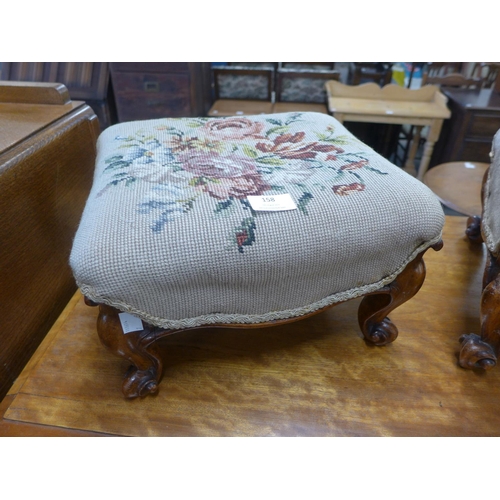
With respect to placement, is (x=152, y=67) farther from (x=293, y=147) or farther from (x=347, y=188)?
(x=347, y=188)

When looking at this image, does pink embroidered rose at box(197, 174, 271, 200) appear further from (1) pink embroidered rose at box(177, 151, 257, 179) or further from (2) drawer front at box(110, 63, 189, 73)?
(2) drawer front at box(110, 63, 189, 73)

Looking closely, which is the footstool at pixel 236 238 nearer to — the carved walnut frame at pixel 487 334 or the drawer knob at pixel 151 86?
the carved walnut frame at pixel 487 334

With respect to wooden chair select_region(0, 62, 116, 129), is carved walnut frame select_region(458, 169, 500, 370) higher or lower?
lower

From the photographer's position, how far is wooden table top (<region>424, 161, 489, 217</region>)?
1.13 metres

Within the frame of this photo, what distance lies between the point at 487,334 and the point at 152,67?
53.2 inches

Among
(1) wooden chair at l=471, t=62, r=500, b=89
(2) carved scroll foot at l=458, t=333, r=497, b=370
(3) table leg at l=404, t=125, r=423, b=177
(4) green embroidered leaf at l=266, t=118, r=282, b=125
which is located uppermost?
(4) green embroidered leaf at l=266, t=118, r=282, b=125

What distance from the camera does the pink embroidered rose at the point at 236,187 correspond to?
18.4 inches

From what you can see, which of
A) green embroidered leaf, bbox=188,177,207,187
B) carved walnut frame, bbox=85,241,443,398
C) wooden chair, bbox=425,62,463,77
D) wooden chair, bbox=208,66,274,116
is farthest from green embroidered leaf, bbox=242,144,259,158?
wooden chair, bbox=425,62,463,77

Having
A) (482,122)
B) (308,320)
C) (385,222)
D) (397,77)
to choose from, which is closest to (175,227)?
(385,222)

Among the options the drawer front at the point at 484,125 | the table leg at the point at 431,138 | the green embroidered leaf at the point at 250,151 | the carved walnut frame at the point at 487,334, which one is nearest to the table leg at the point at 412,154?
the table leg at the point at 431,138

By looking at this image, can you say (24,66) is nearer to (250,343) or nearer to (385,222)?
(250,343)

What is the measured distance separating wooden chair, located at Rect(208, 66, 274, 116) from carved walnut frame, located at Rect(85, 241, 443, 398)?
47.9 inches

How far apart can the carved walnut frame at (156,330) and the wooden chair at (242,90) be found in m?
1.22

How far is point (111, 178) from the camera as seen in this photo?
502 mm
